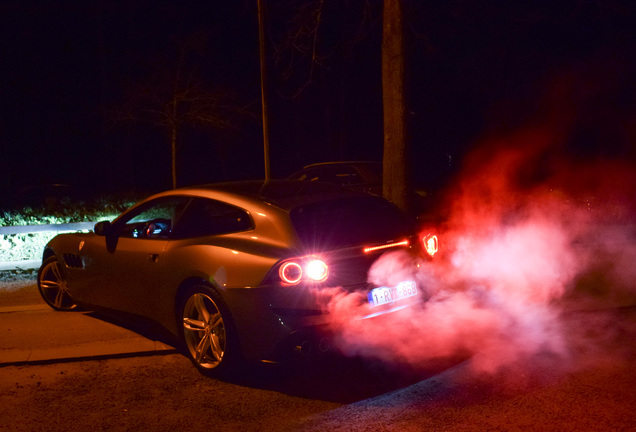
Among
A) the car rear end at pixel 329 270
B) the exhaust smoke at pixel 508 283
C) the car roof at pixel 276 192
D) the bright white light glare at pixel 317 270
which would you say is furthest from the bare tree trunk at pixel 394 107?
the bright white light glare at pixel 317 270

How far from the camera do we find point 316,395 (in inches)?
195

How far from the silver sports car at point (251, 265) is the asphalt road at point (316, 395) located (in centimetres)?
36

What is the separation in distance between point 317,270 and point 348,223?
0.61 meters

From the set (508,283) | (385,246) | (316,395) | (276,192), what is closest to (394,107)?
(508,283)

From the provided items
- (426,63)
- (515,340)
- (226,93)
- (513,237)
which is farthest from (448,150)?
(515,340)

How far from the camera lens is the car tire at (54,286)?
7402 mm

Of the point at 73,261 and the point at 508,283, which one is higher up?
the point at 73,261

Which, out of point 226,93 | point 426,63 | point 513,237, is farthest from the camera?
point 426,63

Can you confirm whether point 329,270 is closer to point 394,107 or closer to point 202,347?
point 202,347

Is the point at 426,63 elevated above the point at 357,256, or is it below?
above

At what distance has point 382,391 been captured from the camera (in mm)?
4973

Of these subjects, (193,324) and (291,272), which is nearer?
(291,272)

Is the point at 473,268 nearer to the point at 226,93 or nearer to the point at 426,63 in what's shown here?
the point at 226,93

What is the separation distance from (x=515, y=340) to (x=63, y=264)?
15.4ft
